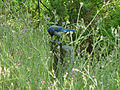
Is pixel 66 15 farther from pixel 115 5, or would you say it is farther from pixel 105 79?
pixel 105 79

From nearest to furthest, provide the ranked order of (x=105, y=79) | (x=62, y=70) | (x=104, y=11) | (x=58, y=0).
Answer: (x=105, y=79) < (x=62, y=70) < (x=58, y=0) < (x=104, y=11)

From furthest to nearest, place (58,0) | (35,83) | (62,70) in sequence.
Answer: (58,0) → (62,70) → (35,83)

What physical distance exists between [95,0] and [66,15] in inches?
24.2

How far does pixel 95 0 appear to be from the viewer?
4.66 m

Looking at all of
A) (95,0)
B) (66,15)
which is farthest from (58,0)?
(95,0)

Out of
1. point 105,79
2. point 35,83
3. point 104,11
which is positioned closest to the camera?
point 35,83

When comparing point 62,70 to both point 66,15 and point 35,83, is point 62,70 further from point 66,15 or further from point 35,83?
point 66,15

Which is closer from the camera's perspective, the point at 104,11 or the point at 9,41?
the point at 9,41

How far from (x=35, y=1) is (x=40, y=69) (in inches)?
105

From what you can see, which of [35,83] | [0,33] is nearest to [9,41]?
[0,33]

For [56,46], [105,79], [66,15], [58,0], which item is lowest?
[105,79]

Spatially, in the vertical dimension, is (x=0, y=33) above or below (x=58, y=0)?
below

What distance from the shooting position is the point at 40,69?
9.27 feet

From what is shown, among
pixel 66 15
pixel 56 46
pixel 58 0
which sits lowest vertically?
pixel 56 46
